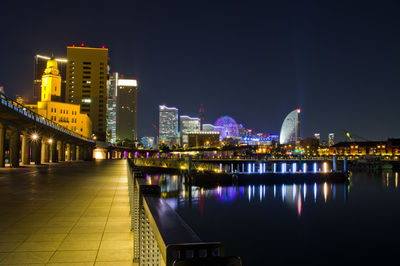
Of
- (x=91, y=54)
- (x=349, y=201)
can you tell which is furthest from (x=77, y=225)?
(x=91, y=54)

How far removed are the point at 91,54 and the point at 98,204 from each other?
189798 millimetres

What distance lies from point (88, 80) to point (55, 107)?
70.8 meters

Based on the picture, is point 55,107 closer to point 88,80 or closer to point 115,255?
point 88,80

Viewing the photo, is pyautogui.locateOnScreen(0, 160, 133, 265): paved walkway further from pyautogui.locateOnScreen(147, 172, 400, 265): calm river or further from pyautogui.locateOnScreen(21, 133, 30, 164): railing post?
pyautogui.locateOnScreen(21, 133, 30, 164): railing post

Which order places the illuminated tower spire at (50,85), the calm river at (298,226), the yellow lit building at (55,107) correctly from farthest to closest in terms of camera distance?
the illuminated tower spire at (50,85) < the yellow lit building at (55,107) < the calm river at (298,226)

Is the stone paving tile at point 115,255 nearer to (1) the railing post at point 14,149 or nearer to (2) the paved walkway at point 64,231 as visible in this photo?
(2) the paved walkway at point 64,231

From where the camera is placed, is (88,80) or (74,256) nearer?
(74,256)

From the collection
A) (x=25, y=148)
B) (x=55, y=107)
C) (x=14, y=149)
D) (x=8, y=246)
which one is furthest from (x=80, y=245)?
(x=55, y=107)

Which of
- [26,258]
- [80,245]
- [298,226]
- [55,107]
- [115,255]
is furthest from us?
[55,107]

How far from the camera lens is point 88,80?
191m

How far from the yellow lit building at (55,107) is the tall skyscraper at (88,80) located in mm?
55703

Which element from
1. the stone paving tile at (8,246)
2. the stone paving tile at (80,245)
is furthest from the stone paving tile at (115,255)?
the stone paving tile at (8,246)

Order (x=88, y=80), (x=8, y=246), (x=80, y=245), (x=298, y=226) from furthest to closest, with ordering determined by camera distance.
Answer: (x=88, y=80), (x=298, y=226), (x=80, y=245), (x=8, y=246)

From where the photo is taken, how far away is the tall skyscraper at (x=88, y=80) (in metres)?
189
